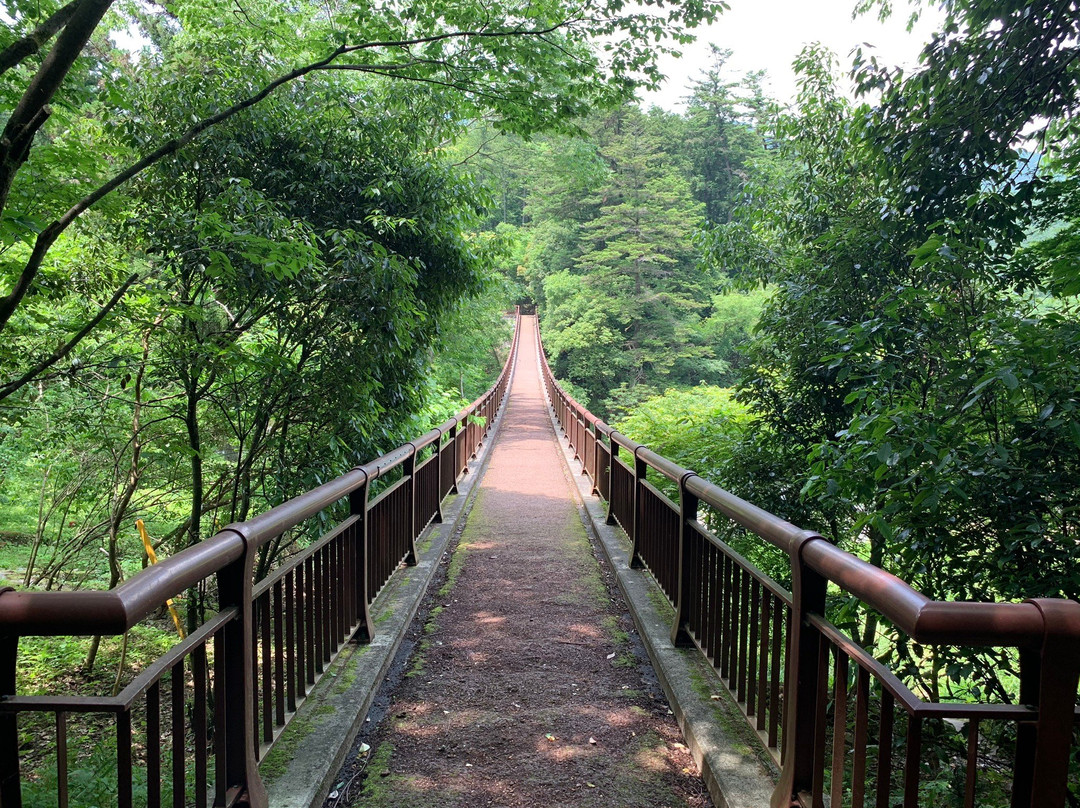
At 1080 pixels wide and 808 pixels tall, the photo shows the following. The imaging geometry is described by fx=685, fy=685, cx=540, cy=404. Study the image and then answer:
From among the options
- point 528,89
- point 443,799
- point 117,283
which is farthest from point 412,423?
point 443,799

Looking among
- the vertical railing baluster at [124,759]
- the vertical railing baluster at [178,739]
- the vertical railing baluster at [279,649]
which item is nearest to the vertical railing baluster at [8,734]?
the vertical railing baluster at [124,759]

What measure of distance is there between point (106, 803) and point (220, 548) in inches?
89.5

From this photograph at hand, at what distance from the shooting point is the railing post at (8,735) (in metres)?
1.34

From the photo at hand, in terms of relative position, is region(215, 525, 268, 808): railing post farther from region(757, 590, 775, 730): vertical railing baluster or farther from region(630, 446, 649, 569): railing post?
region(630, 446, 649, 569): railing post

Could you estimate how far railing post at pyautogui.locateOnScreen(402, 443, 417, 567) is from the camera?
5.26 meters

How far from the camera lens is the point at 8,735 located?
53.6 inches

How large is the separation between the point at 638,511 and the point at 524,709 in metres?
2.24

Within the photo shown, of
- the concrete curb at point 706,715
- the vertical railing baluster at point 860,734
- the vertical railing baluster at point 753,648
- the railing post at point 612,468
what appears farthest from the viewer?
the railing post at point 612,468

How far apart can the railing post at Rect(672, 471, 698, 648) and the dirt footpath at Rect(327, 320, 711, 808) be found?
281 millimetres

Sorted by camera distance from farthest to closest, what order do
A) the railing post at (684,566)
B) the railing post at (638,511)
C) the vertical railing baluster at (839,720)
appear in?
1. the railing post at (638,511)
2. the railing post at (684,566)
3. the vertical railing baluster at (839,720)

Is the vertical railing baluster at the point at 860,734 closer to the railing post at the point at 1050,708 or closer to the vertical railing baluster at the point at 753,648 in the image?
the railing post at the point at 1050,708

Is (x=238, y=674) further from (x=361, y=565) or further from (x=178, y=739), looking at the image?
(x=361, y=565)

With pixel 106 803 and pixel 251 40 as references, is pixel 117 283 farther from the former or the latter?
pixel 106 803

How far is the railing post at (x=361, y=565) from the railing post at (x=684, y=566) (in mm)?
1719
